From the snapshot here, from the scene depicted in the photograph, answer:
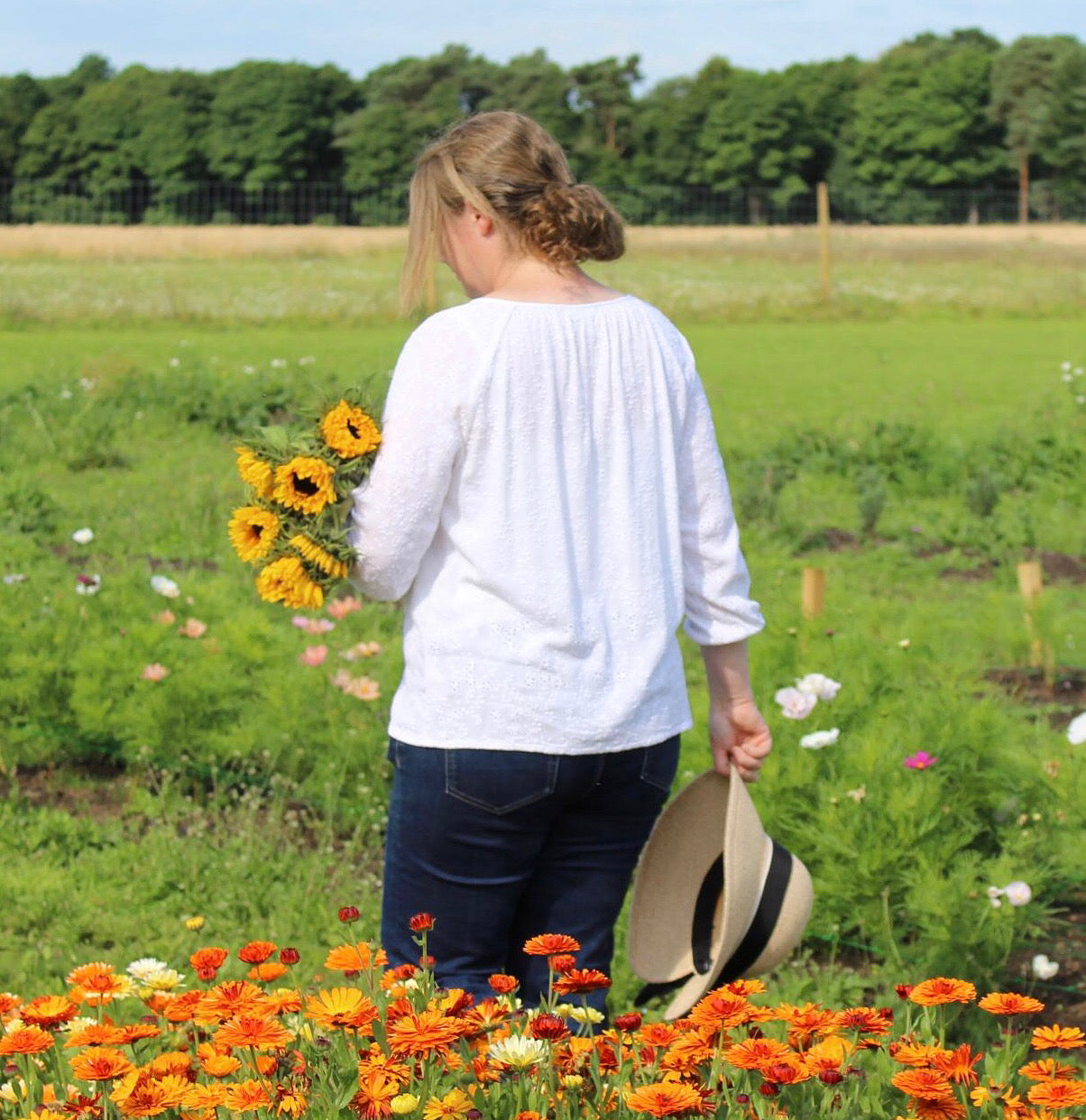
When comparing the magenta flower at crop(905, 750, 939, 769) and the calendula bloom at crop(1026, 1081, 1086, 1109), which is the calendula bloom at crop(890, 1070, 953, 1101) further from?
the magenta flower at crop(905, 750, 939, 769)

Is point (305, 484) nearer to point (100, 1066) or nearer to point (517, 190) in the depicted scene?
point (517, 190)

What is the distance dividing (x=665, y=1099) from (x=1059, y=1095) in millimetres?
404

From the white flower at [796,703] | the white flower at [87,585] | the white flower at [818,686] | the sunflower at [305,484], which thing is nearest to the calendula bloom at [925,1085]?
the sunflower at [305,484]

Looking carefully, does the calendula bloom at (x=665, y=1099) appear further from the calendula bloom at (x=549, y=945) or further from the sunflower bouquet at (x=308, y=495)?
the sunflower bouquet at (x=308, y=495)

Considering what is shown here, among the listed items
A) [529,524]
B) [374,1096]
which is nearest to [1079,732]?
[529,524]

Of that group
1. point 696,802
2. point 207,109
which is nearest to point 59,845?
point 696,802

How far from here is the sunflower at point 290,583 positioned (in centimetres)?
219

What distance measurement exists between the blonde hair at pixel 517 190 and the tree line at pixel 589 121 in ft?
216

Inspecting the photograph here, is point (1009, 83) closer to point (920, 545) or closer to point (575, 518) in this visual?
point (920, 545)

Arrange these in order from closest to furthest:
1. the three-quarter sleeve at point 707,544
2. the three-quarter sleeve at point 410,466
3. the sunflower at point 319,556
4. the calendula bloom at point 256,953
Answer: the calendula bloom at point 256,953 < the three-quarter sleeve at point 410,466 < the sunflower at point 319,556 < the three-quarter sleeve at point 707,544

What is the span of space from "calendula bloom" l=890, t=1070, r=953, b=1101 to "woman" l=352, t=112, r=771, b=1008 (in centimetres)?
73

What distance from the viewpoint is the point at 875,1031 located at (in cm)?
178

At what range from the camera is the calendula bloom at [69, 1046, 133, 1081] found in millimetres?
1532

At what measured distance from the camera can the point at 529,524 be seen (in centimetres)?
212
